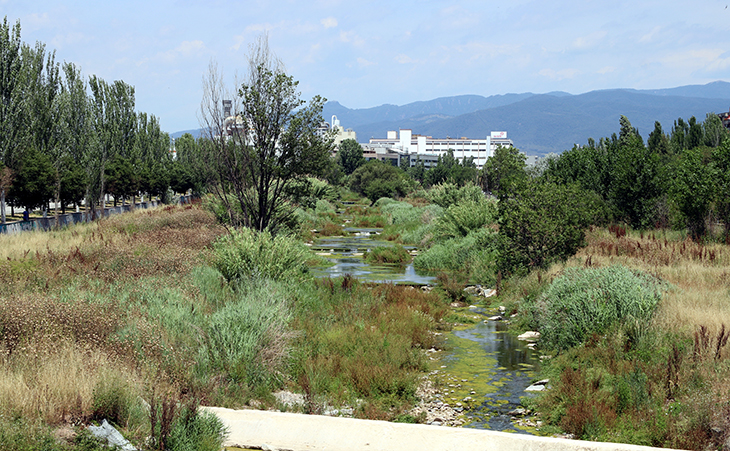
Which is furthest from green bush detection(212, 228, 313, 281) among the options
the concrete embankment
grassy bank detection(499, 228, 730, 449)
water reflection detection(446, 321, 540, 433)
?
the concrete embankment

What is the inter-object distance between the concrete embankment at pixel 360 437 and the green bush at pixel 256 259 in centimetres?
715

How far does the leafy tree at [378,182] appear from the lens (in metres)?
78.1

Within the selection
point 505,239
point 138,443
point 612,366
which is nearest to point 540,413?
point 612,366

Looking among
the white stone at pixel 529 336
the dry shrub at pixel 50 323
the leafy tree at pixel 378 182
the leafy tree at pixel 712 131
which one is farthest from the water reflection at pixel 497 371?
the leafy tree at pixel 712 131

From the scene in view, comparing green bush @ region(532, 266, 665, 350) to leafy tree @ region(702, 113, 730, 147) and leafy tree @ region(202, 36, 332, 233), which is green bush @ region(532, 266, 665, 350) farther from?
leafy tree @ region(702, 113, 730, 147)

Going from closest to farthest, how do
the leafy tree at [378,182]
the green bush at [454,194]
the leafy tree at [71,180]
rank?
the leafy tree at [71,180] → the green bush at [454,194] → the leafy tree at [378,182]

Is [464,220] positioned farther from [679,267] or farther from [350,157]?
[350,157]

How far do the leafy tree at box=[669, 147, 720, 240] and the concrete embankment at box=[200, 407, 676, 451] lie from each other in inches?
760

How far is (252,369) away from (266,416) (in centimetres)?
179

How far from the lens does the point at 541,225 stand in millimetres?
18859

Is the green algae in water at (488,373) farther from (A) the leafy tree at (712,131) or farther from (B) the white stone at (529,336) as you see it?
(A) the leafy tree at (712,131)

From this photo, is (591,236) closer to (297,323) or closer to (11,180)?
(297,323)

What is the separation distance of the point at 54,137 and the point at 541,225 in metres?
35.4

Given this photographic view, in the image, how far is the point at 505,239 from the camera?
805 inches
